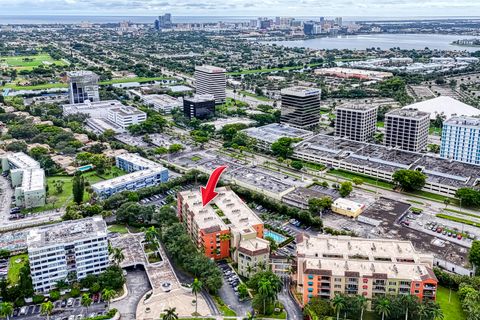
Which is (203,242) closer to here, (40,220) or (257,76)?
(40,220)

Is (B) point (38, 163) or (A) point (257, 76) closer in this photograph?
(B) point (38, 163)

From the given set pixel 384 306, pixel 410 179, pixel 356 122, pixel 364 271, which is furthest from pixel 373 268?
pixel 356 122

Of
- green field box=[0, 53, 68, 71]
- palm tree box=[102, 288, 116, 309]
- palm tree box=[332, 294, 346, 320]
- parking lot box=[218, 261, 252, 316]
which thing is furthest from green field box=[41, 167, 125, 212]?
green field box=[0, 53, 68, 71]

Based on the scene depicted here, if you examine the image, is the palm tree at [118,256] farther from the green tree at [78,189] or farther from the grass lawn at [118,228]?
the green tree at [78,189]

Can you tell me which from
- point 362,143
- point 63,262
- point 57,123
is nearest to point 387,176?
point 362,143

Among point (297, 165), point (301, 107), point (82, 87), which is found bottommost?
point (297, 165)

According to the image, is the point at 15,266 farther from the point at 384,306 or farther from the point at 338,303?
the point at 384,306
